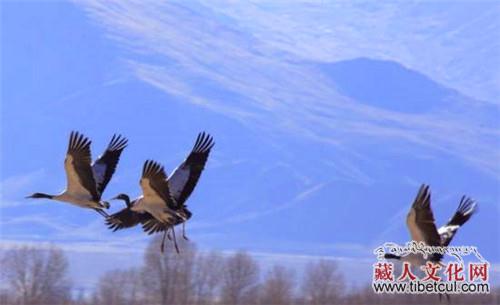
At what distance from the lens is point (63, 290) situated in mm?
38781

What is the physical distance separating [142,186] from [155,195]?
29 centimetres

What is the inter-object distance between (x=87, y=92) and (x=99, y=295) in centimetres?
6845

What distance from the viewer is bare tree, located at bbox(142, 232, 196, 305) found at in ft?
113

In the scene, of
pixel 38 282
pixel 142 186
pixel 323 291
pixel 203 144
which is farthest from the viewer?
pixel 323 291

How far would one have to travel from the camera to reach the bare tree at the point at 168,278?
3456 centimetres

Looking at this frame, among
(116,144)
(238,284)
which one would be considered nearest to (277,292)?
(238,284)

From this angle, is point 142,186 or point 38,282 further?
point 38,282

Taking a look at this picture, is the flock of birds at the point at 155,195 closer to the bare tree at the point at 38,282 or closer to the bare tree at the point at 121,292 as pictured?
the bare tree at the point at 121,292

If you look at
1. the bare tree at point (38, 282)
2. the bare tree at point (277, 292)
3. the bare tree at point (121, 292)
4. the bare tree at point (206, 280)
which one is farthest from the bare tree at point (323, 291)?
the bare tree at point (38, 282)

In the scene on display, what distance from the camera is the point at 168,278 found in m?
35.5

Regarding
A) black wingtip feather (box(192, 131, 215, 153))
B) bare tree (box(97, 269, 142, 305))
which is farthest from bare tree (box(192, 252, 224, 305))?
black wingtip feather (box(192, 131, 215, 153))

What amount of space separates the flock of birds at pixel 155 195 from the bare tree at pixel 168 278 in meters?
11.0

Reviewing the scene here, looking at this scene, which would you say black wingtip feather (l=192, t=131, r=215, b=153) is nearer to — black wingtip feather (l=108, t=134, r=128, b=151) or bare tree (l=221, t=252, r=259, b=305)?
black wingtip feather (l=108, t=134, r=128, b=151)

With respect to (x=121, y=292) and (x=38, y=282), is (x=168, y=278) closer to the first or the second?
(x=121, y=292)
